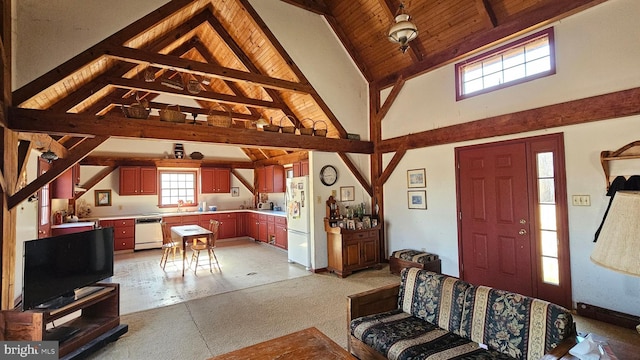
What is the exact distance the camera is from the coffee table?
1.85 metres

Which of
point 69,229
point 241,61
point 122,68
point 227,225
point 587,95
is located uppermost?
point 241,61

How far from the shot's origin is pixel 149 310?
12.5 ft

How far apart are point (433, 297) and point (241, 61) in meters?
5.41

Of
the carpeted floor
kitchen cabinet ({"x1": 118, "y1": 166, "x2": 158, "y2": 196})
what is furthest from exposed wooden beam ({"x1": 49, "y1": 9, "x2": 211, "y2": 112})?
kitchen cabinet ({"x1": 118, "y1": 166, "x2": 158, "y2": 196})

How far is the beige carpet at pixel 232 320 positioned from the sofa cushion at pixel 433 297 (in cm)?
88

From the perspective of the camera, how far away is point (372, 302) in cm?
262

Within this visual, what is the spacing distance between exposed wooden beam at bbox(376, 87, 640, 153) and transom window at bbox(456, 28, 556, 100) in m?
0.48

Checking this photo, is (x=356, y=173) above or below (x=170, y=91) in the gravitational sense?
below

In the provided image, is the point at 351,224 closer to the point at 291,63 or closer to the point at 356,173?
the point at 356,173

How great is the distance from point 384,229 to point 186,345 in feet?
13.3

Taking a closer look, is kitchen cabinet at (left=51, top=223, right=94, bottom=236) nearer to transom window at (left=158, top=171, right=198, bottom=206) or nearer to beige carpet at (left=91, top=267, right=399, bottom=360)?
transom window at (left=158, top=171, right=198, bottom=206)

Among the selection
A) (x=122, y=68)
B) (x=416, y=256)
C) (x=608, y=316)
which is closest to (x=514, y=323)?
(x=608, y=316)

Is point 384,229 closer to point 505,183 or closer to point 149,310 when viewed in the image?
point 505,183

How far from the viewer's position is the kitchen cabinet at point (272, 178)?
27.4 feet
